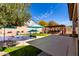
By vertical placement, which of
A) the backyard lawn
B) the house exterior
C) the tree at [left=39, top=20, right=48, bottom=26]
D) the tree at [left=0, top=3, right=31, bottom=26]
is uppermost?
the tree at [left=0, top=3, right=31, bottom=26]

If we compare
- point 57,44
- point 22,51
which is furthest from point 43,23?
point 22,51

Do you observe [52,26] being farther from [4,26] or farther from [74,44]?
[4,26]

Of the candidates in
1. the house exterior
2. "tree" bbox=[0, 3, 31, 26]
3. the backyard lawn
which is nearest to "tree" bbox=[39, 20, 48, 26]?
the house exterior

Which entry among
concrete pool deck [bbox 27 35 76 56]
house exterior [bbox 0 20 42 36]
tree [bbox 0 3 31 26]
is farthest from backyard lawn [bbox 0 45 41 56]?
tree [bbox 0 3 31 26]

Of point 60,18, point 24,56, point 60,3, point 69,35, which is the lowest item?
point 24,56

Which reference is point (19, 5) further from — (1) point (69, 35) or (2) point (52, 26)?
(1) point (69, 35)

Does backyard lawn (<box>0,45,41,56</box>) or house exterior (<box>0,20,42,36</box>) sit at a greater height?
house exterior (<box>0,20,42,36</box>)

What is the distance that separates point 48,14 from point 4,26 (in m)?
0.85

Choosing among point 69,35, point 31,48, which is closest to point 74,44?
point 69,35

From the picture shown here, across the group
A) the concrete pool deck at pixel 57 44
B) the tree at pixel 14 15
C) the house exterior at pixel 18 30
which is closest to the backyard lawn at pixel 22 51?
the concrete pool deck at pixel 57 44

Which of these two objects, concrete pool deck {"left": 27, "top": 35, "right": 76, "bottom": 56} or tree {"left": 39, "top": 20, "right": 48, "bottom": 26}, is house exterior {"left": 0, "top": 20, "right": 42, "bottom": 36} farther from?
concrete pool deck {"left": 27, "top": 35, "right": 76, "bottom": 56}

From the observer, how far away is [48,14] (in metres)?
4.46

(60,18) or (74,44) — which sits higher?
(60,18)

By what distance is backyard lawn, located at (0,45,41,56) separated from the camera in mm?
4453
